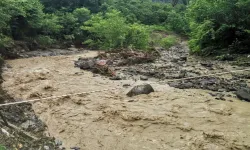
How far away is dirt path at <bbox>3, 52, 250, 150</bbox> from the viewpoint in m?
5.08

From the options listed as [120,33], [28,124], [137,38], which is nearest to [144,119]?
[28,124]

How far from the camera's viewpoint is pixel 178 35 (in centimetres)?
3409

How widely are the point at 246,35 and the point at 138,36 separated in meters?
7.67

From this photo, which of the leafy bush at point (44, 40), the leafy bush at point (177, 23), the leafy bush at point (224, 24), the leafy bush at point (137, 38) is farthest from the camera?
the leafy bush at point (177, 23)

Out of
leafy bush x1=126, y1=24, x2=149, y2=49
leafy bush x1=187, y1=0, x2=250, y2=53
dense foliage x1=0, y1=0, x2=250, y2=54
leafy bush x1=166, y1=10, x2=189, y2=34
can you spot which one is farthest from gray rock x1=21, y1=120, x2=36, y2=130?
leafy bush x1=166, y1=10, x2=189, y2=34

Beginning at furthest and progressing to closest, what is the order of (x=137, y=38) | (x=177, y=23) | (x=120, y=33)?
(x=177, y=23)
(x=137, y=38)
(x=120, y=33)

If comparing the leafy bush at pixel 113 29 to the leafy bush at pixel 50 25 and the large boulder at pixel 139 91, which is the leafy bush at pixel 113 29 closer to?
the leafy bush at pixel 50 25

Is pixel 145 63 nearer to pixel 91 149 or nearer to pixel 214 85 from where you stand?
pixel 214 85

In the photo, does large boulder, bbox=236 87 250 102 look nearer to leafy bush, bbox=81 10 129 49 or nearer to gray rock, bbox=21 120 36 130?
gray rock, bbox=21 120 36 130

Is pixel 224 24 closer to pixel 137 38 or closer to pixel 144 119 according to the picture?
pixel 137 38

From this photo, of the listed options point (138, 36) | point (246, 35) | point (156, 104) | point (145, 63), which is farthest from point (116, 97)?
point (138, 36)

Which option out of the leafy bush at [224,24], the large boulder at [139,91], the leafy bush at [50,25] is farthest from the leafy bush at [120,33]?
the large boulder at [139,91]

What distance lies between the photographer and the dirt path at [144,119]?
508cm

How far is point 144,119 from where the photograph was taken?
6.09 meters
